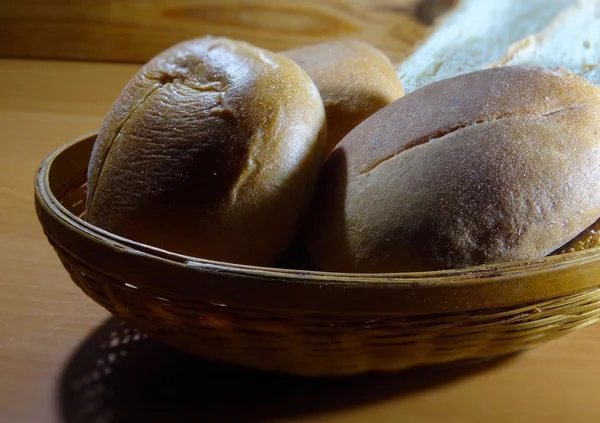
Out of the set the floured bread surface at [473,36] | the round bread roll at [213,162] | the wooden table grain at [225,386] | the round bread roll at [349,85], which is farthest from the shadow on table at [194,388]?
the floured bread surface at [473,36]

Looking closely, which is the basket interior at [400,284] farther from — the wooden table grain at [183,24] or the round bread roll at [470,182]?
the wooden table grain at [183,24]

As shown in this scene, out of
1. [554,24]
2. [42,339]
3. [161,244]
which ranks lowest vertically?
[42,339]

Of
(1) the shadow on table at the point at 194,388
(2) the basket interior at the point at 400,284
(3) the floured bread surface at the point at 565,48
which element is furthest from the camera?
(3) the floured bread surface at the point at 565,48

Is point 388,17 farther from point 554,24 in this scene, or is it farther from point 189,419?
point 189,419

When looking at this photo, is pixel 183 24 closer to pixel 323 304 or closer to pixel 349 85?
pixel 349 85

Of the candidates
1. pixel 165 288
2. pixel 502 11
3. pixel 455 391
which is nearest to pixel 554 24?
pixel 502 11
